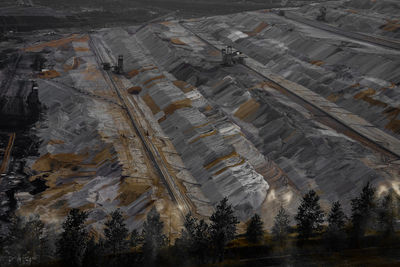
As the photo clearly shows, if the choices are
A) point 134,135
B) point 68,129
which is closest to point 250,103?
point 134,135

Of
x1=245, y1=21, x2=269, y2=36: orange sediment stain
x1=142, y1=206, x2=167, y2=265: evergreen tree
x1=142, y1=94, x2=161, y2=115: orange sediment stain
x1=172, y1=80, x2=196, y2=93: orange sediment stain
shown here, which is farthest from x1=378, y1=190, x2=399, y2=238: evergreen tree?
x1=245, y1=21, x2=269, y2=36: orange sediment stain

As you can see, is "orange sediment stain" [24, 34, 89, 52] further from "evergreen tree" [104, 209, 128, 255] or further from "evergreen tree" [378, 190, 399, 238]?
"evergreen tree" [378, 190, 399, 238]

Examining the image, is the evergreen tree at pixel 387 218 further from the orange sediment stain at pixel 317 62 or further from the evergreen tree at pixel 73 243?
the orange sediment stain at pixel 317 62

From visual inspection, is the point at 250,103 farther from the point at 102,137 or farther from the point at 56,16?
the point at 56,16

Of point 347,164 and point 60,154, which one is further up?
point 347,164

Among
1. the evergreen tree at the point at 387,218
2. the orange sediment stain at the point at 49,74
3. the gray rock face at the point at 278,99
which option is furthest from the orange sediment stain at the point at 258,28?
the evergreen tree at the point at 387,218

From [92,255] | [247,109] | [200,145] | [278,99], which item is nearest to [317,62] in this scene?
[278,99]
